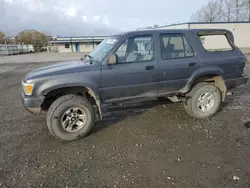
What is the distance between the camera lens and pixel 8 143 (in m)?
3.80

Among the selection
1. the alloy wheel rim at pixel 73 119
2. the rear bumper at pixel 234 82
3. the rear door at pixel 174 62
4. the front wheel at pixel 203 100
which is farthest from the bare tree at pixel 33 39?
the rear bumper at pixel 234 82

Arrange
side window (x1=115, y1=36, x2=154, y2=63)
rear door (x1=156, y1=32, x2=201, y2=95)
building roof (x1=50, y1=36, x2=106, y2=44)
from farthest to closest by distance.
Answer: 1. building roof (x1=50, y1=36, x2=106, y2=44)
2. rear door (x1=156, y1=32, x2=201, y2=95)
3. side window (x1=115, y1=36, x2=154, y2=63)

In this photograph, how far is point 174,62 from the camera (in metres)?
4.25

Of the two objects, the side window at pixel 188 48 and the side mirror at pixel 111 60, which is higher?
the side window at pixel 188 48

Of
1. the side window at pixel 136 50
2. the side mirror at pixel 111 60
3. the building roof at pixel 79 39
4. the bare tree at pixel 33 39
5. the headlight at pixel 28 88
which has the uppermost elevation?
the bare tree at pixel 33 39

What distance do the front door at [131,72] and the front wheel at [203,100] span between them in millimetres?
1059

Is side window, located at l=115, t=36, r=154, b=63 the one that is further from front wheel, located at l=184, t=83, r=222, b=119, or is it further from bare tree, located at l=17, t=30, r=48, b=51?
bare tree, located at l=17, t=30, r=48, b=51

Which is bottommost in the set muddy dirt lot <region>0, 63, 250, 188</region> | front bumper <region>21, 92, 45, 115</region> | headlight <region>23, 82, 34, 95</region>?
muddy dirt lot <region>0, 63, 250, 188</region>

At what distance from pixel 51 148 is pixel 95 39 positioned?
53.2m

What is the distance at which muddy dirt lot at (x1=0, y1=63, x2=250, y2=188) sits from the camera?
9.02ft

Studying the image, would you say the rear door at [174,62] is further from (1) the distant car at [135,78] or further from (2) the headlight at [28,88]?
(2) the headlight at [28,88]

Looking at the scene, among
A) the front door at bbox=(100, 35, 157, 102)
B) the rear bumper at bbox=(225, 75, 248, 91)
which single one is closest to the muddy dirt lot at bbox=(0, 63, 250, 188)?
the rear bumper at bbox=(225, 75, 248, 91)

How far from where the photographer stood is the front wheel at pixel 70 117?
371 centimetres

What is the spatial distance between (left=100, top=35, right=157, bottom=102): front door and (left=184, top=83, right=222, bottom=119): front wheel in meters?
1.06
